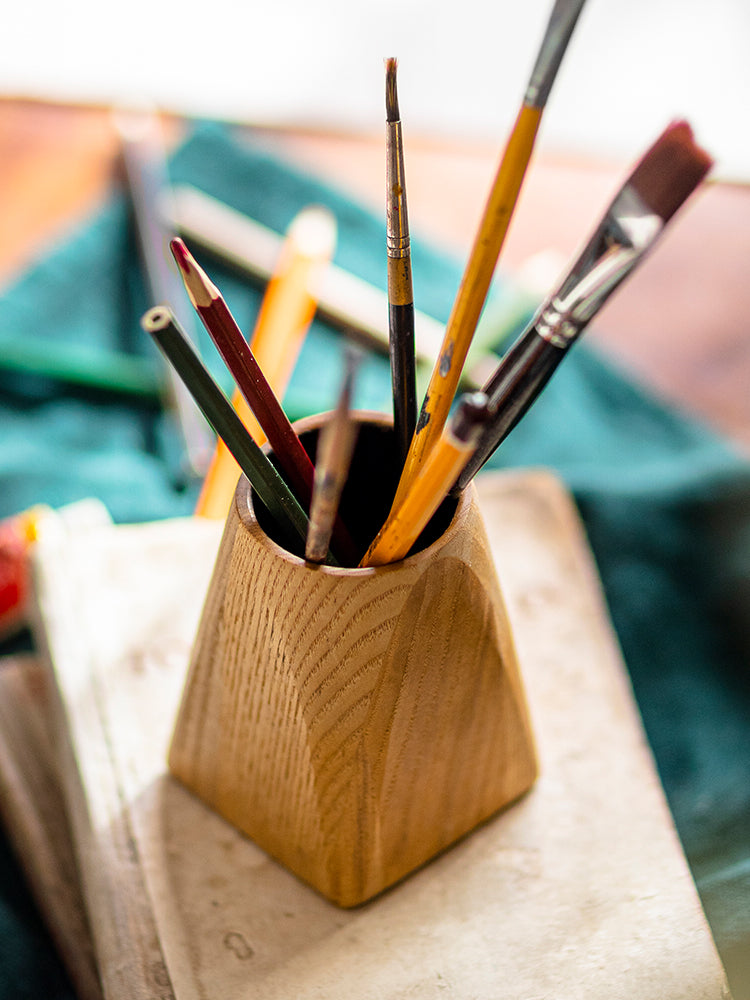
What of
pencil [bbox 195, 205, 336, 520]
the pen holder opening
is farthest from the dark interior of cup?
pencil [bbox 195, 205, 336, 520]

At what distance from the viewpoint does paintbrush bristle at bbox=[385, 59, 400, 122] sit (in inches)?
7.1

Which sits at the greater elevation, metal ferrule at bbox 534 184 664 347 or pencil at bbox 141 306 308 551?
metal ferrule at bbox 534 184 664 347

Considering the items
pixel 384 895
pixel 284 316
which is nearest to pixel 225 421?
pixel 384 895

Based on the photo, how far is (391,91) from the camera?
0.19 m

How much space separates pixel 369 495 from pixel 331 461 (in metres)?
0.09

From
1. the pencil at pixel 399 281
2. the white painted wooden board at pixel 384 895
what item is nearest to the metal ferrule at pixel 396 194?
the pencil at pixel 399 281

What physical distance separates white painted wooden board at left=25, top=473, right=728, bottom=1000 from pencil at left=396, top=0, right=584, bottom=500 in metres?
0.12

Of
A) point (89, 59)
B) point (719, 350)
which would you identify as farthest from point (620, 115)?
point (89, 59)

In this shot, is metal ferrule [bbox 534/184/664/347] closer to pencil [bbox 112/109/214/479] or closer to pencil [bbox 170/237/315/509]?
pencil [bbox 170/237/315/509]

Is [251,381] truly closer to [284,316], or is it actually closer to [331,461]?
[331,461]

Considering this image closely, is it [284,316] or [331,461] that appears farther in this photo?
[284,316]

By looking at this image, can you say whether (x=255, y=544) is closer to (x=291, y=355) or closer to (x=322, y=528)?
(x=322, y=528)

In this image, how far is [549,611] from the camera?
335mm

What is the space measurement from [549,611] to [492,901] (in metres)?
0.10
